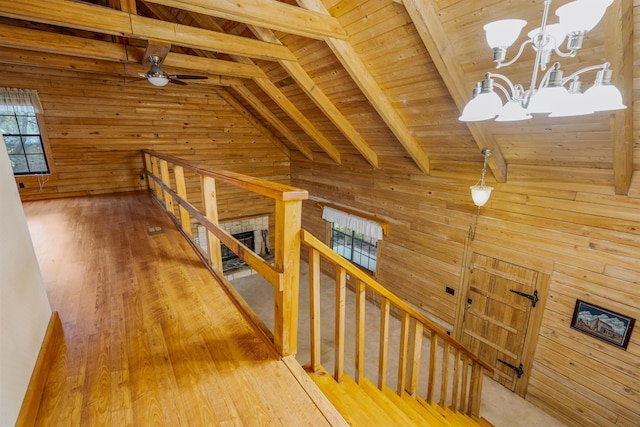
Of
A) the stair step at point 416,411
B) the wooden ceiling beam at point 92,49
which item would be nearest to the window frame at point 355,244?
the stair step at point 416,411

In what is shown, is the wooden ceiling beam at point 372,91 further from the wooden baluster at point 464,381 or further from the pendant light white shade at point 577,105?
the wooden baluster at point 464,381

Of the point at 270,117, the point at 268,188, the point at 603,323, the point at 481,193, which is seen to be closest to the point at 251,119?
the point at 270,117

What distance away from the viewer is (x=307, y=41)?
346 centimetres

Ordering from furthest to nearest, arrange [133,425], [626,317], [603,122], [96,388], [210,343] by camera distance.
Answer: [626,317], [603,122], [210,343], [96,388], [133,425]

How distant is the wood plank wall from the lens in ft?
10.1

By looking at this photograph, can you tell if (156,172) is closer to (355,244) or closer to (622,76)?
(355,244)

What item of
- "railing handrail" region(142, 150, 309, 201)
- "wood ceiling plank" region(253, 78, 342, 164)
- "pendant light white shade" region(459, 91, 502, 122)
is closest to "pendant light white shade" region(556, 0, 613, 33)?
"pendant light white shade" region(459, 91, 502, 122)

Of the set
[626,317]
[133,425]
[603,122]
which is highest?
[603,122]

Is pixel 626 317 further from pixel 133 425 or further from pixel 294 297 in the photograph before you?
pixel 133 425

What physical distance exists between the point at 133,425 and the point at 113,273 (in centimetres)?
179

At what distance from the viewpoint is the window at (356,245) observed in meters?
6.11

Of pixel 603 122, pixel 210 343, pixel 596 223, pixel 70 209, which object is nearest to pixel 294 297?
pixel 210 343

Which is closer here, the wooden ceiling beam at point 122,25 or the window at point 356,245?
the wooden ceiling beam at point 122,25

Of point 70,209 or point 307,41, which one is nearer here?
point 307,41
